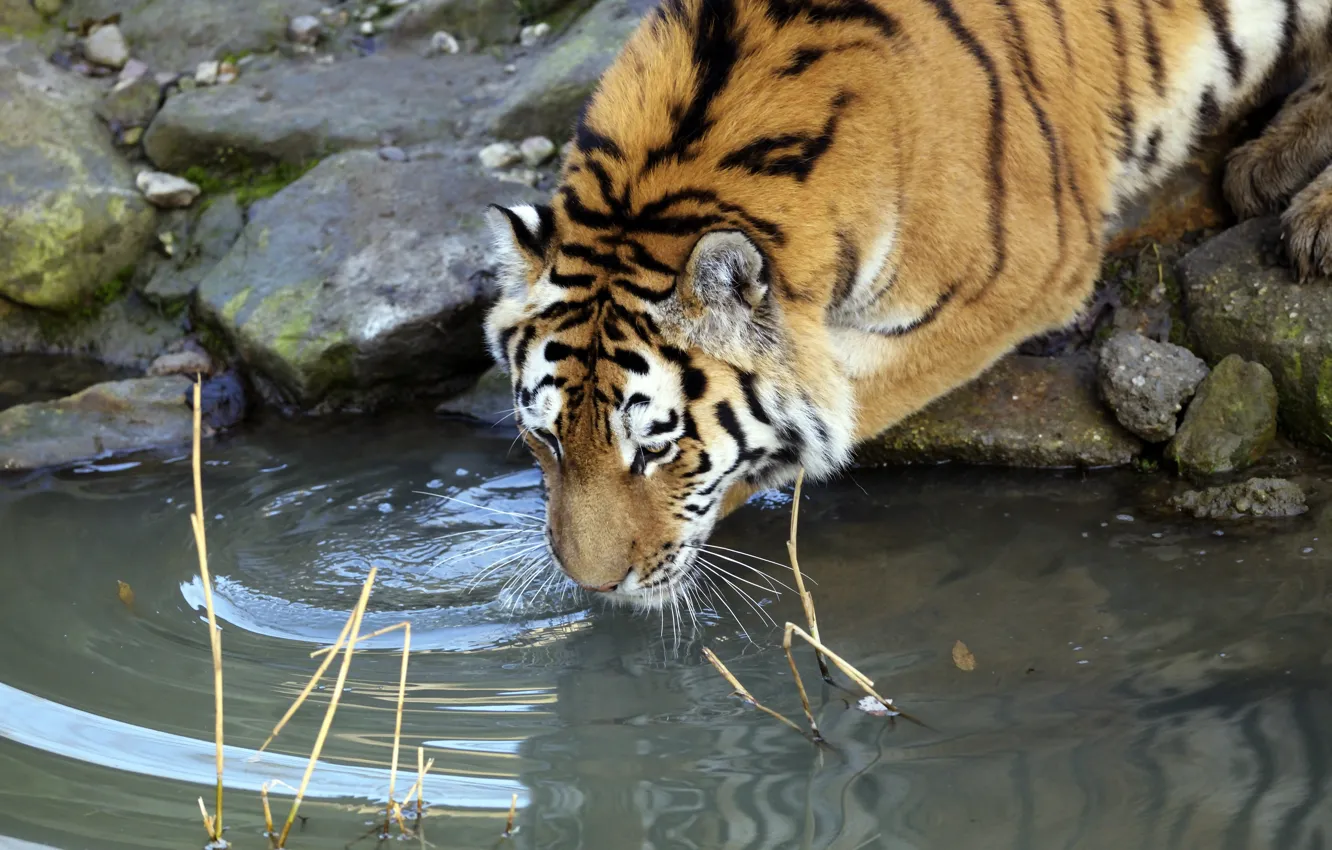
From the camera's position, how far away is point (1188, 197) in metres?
4.01

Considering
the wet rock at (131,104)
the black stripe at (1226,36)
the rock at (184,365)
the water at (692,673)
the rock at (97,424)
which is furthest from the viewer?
the wet rock at (131,104)

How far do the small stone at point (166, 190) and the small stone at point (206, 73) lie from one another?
0.50 metres

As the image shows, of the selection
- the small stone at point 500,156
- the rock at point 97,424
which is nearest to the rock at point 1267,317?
the small stone at point 500,156

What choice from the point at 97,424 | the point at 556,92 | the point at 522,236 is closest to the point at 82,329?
the point at 97,424

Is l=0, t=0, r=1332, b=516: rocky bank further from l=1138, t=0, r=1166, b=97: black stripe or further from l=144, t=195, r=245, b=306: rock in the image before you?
l=1138, t=0, r=1166, b=97: black stripe

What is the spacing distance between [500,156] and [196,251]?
1.17m

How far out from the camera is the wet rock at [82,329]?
478 cm

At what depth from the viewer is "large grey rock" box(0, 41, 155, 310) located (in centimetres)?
470

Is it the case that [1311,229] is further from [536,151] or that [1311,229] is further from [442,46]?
[442,46]

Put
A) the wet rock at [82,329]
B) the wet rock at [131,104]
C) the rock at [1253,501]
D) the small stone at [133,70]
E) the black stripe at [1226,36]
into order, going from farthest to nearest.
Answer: the small stone at [133,70] < the wet rock at [131,104] < the wet rock at [82,329] < the black stripe at [1226,36] < the rock at [1253,501]

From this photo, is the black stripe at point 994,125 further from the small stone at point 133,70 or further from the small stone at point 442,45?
the small stone at point 133,70

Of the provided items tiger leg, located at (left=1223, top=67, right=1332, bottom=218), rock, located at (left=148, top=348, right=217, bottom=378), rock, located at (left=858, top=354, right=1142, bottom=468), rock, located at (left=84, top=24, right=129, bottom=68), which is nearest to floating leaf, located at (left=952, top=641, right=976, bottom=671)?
rock, located at (left=858, top=354, right=1142, bottom=468)

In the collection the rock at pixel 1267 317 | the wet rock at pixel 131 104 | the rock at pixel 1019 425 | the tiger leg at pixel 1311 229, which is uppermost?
the tiger leg at pixel 1311 229

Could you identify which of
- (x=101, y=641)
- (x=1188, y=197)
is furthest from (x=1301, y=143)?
(x=101, y=641)
